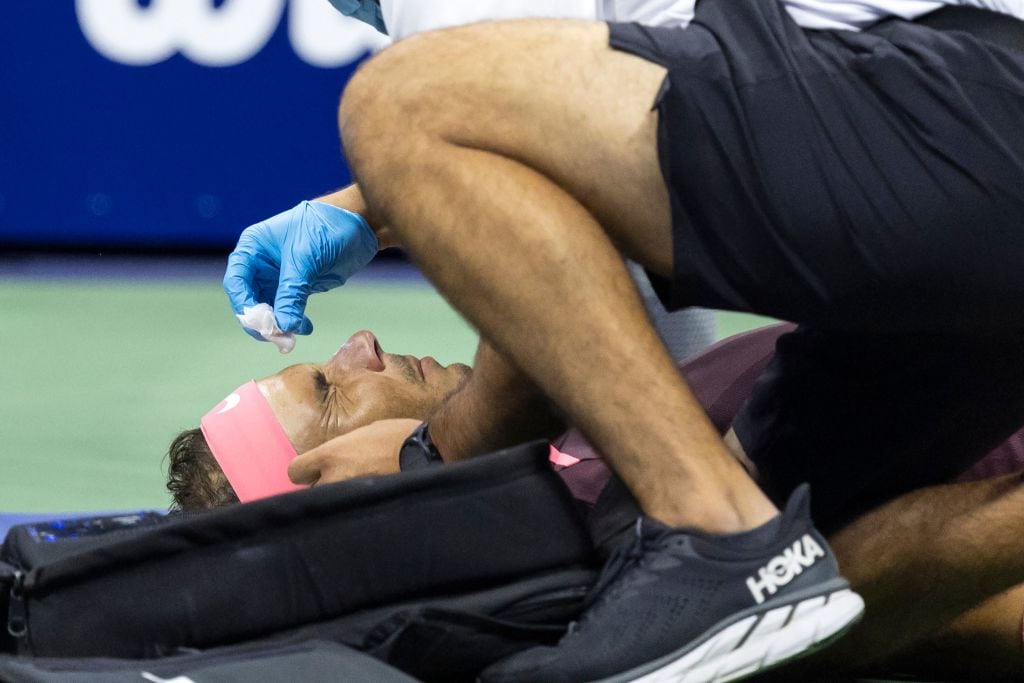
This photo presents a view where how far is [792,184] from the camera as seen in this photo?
1503 mm

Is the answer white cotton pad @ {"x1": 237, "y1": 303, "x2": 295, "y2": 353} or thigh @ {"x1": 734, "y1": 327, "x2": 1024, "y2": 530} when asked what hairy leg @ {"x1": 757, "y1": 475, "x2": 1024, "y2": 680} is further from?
white cotton pad @ {"x1": 237, "y1": 303, "x2": 295, "y2": 353}

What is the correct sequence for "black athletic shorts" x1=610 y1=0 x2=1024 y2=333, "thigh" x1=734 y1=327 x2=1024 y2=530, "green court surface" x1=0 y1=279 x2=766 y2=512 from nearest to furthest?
"black athletic shorts" x1=610 y1=0 x2=1024 y2=333, "thigh" x1=734 y1=327 x2=1024 y2=530, "green court surface" x1=0 y1=279 x2=766 y2=512

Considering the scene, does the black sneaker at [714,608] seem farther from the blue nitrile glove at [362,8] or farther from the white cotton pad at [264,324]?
the blue nitrile glove at [362,8]

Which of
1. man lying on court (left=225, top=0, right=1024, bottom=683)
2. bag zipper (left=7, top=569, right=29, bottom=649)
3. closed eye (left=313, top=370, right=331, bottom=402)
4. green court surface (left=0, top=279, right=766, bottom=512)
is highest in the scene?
man lying on court (left=225, top=0, right=1024, bottom=683)

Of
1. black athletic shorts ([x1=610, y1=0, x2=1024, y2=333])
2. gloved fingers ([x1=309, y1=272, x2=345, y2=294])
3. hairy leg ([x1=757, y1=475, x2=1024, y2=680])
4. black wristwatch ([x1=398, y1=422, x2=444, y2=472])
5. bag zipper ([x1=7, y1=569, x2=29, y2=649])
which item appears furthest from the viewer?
gloved fingers ([x1=309, y1=272, x2=345, y2=294])

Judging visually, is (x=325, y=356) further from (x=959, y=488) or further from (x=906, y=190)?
(x=906, y=190)

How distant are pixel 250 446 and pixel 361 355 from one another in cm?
26

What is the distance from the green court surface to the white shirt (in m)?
1.31

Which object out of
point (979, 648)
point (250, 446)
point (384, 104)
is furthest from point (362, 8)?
point (979, 648)

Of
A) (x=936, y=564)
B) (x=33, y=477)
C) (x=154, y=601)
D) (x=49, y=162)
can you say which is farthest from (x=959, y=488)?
(x=49, y=162)

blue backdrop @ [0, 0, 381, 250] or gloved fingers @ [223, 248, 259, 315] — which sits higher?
gloved fingers @ [223, 248, 259, 315]

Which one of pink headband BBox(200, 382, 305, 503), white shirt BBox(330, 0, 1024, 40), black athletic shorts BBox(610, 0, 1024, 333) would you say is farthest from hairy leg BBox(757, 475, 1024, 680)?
pink headband BBox(200, 382, 305, 503)

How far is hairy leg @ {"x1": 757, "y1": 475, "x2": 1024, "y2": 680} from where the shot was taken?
1.95m

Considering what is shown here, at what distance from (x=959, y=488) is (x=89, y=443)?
2.02m
